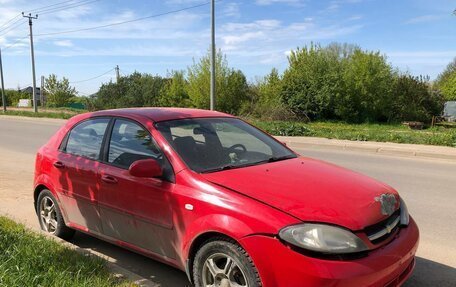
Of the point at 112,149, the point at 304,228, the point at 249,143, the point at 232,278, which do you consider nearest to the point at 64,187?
the point at 112,149

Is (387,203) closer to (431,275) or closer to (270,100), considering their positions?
(431,275)

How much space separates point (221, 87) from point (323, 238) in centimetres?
4019

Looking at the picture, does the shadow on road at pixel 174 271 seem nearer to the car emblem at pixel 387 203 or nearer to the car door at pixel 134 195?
the car door at pixel 134 195

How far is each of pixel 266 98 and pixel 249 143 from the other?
121 feet

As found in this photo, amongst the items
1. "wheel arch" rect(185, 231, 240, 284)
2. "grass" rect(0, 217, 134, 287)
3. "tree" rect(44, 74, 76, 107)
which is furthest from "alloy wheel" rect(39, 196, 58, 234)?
"tree" rect(44, 74, 76, 107)

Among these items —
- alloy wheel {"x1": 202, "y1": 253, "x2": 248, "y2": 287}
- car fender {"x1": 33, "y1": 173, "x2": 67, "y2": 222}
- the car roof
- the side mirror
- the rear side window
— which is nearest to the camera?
alloy wheel {"x1": 202, "y1": 253, "x2": 248, "y2": 287}

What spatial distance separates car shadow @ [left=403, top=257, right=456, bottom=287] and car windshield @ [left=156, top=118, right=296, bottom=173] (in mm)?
1530

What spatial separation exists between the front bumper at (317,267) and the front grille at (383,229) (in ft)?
0.22

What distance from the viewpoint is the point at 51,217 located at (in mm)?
5082

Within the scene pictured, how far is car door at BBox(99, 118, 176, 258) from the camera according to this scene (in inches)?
142

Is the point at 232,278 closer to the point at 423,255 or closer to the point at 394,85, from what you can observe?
the point at 423,255

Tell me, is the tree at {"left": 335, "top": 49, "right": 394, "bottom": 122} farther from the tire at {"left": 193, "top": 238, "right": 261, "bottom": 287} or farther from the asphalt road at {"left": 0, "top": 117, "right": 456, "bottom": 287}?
the tire at {"left": 193, "top": 238, "right": 261, "bottom": 287}

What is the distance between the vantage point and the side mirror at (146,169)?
3.54m

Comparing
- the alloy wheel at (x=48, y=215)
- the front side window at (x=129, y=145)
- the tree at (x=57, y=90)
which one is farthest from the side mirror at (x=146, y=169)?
the tree at (x=57, y=90)
